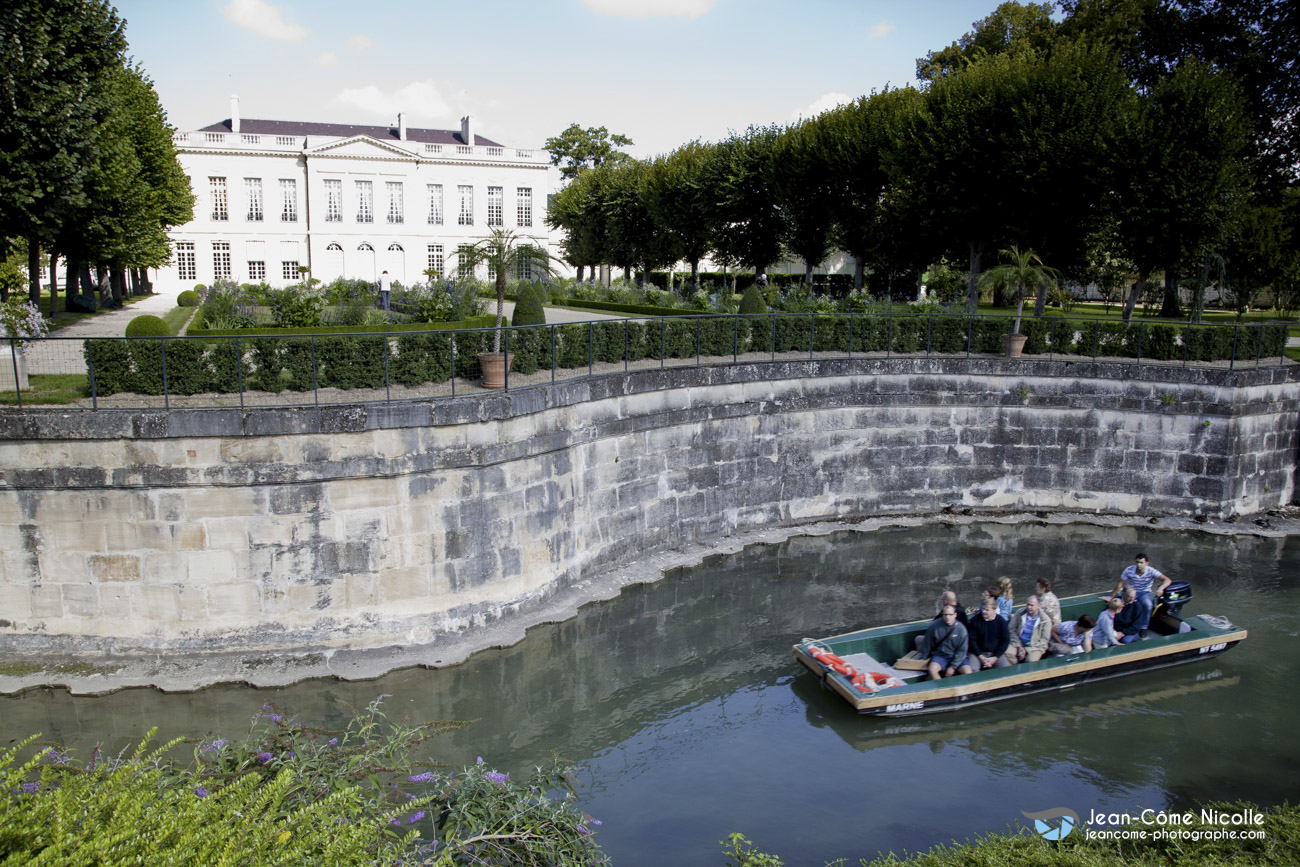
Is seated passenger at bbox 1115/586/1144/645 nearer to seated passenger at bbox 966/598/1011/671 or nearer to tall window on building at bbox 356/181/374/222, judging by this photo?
seated passenger at bbox 966/598/1011/671

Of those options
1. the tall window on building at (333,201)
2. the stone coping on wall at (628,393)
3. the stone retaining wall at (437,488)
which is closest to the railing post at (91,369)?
the stone coping on wall at (628,393)

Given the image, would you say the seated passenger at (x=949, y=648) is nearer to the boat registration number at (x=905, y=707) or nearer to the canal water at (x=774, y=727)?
the boat registration number at (x=905, y=707)

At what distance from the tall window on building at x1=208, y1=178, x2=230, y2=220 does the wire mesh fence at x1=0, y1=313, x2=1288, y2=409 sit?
4493 cm

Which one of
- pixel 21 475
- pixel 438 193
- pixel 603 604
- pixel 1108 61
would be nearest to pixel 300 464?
pixel 21 475

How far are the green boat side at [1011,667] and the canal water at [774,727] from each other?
282 mm

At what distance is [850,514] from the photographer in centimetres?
2070

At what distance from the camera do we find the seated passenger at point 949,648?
40.5ft

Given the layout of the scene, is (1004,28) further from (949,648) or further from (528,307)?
(949,648)

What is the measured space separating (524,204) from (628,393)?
48817 mm

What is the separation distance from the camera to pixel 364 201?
58.5 meters

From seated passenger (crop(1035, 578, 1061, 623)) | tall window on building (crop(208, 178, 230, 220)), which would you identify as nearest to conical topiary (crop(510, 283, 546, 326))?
seated passenger (crop(1035, 578, 1061, 623))

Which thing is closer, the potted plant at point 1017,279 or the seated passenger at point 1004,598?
the seated passenger at point 1004,598

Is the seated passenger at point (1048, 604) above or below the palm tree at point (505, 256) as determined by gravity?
below

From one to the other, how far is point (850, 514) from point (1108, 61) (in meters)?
19.4
